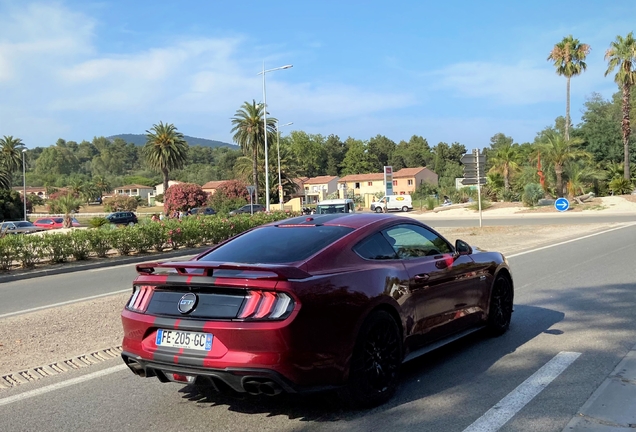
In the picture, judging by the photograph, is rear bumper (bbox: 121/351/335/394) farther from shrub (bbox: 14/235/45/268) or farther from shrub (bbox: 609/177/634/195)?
shrub (bbox: 609/177/634/195)

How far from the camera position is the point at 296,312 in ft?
13.4

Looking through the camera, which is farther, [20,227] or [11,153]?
[11,153]

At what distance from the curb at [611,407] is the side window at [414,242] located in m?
1.82

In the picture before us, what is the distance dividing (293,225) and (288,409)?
1.69 metres

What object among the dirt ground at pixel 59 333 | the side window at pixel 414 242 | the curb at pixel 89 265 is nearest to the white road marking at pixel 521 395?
the side window at pixel 414 242

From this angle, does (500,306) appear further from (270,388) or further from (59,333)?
(59,333)

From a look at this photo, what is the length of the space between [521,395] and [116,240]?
53.6ft

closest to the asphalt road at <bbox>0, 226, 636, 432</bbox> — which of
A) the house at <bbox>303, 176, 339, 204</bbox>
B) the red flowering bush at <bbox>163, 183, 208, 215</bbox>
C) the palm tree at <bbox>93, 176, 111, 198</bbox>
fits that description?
the red flowering bush at <bbox>163, 183, 208, 215</bbox>

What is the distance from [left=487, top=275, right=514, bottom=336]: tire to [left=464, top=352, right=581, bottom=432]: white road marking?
0.84 m

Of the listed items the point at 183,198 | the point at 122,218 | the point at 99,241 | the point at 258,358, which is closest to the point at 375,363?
the point at 258,358

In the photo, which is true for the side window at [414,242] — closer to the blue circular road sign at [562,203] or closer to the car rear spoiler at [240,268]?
the car rear spoiler at [240,268]

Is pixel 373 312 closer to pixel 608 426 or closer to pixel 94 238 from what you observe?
pixel 608 426

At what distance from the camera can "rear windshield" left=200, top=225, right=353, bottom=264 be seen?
486 centimetres

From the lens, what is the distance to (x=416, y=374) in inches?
217
